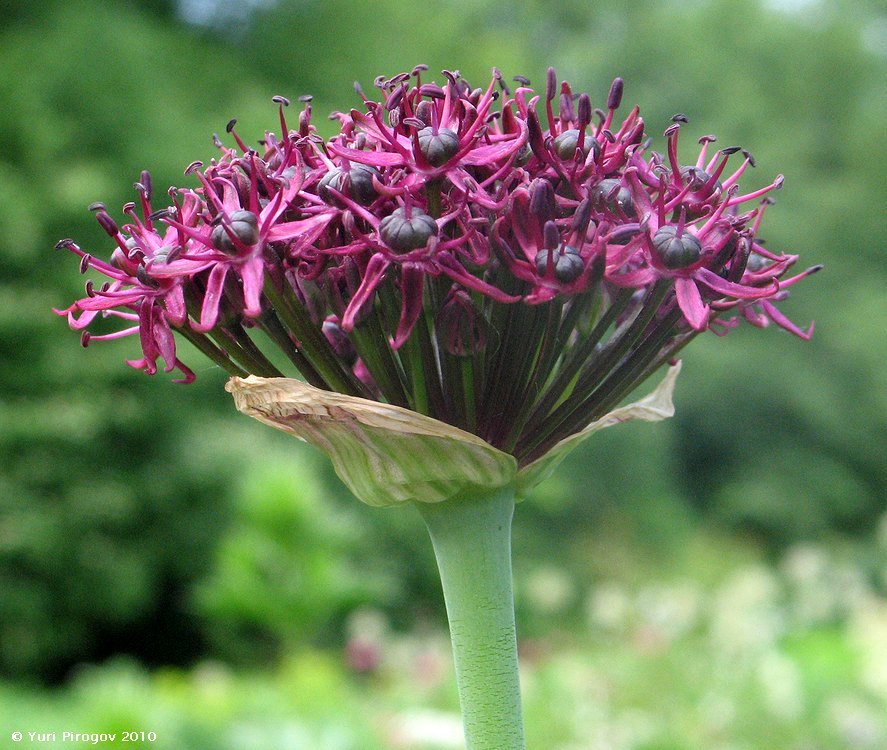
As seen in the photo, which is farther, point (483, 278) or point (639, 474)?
point (639, 474)

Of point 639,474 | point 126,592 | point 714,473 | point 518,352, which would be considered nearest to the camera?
point 518,352

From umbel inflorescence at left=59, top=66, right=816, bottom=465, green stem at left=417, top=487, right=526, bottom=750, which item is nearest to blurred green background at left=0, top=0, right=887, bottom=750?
green stem at left=417, top=487, right=526, bottom=750

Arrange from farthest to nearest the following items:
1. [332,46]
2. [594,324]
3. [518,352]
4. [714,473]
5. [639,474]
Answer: [714,473] < [639,474] < [332,46] < [594,324] < [518,352]

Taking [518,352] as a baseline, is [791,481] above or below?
above

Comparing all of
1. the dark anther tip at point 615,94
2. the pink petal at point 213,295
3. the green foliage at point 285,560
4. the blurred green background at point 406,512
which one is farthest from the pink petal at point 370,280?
the green foliage at point 285,560

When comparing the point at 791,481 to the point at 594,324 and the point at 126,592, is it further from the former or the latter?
the point at 594,324

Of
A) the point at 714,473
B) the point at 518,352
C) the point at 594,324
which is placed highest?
the point at 714,473

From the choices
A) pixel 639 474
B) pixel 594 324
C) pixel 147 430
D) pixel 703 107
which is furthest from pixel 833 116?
pixel 594 324
